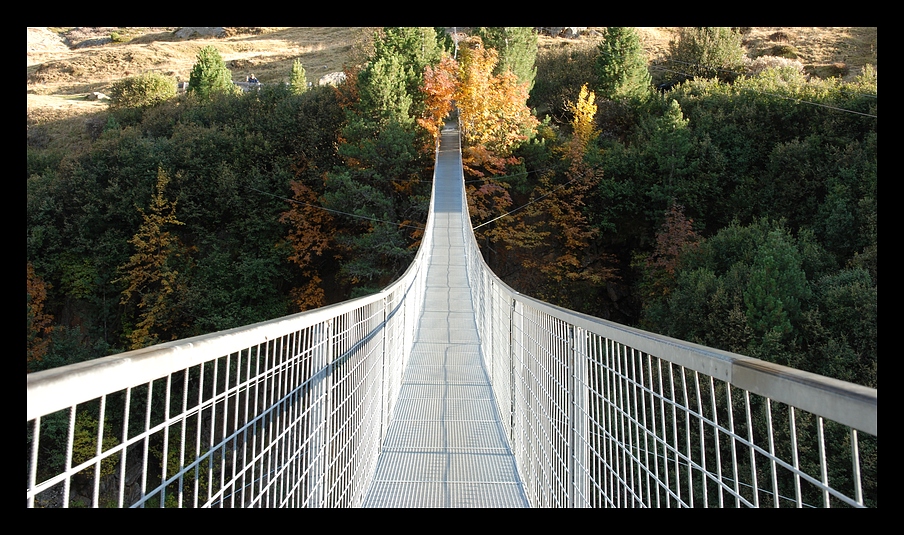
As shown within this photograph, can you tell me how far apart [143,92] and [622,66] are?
22.7m

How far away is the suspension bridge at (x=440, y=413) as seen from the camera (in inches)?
31.8

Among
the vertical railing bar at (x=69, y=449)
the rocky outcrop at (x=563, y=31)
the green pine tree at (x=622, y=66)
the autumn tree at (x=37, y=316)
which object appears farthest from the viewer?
the rocky outcrop at (x=563, y=31)

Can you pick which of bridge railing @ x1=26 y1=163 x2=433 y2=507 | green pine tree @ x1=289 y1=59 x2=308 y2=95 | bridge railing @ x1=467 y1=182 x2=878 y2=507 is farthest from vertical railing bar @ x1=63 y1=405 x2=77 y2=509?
green pine tree @ x1=289 y1=59 x2=308 y2=95

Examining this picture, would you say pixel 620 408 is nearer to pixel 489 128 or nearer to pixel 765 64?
pixel 489 128

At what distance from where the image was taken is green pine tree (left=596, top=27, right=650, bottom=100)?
22.6 metres

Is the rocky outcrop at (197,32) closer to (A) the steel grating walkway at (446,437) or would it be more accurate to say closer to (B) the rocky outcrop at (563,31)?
(B) the rocky outcrop at (563,31)

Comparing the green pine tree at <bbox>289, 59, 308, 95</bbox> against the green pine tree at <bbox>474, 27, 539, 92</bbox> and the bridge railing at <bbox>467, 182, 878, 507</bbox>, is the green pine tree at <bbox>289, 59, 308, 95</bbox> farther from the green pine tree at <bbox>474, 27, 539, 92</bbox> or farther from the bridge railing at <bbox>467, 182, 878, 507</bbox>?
the bridge railing at <bbox>467, 182, 878, 507</bbox>

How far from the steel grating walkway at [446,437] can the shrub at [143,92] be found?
88.5 ft

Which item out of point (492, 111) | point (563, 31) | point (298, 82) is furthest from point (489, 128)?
point (563, 31)

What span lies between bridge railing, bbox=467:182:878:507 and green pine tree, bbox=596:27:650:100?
64.2 ft

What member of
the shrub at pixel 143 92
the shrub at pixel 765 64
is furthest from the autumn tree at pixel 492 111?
the shrub at pixel 143 92

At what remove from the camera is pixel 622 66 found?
22688 mm
